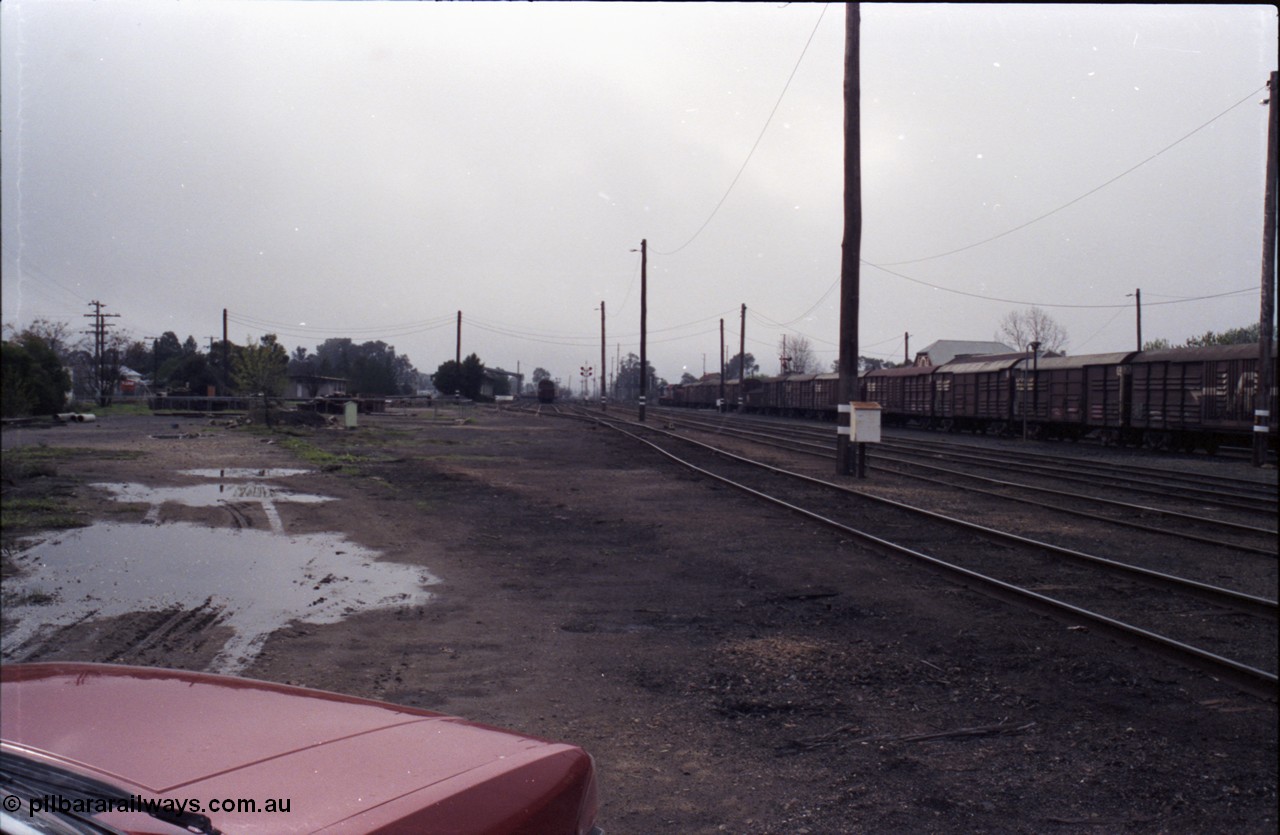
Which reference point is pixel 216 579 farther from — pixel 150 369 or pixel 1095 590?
pixel 150 369

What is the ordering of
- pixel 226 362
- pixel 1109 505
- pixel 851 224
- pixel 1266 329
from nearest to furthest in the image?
pixel 1109 505 → pixel 851 224 → pixel 1266 329 → pixel 226 362

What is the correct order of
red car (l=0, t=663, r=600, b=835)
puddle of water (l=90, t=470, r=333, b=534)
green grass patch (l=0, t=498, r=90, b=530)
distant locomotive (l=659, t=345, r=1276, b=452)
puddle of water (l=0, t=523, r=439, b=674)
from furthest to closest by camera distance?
distant locomotive (l=659, t=345, r=1276, b=452) → puddle of water (l=90, t=470, r=333, b=534) → green grass patch (l=0, t=498, r=90, b=530) → puddle of water (l=0, t=523, r=439, b=674) → red car (l=0, t=663, r=600, b=835)

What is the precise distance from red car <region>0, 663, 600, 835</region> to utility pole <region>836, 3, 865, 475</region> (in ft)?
47.1

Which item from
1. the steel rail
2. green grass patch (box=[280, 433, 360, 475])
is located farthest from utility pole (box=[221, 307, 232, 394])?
the steel rail

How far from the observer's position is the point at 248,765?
175 centimetres

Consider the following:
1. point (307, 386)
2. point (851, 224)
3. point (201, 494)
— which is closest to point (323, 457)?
point (201, 494)

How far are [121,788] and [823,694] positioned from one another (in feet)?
12.3

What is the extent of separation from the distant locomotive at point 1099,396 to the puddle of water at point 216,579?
21558mm

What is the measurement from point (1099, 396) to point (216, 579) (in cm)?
2660

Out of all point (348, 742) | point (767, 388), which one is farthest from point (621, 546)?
point (767, 388)

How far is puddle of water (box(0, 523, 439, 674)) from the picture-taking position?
6.02m

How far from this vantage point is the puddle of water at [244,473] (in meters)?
15.3

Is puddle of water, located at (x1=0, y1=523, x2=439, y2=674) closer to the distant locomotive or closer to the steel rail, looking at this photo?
the steel rail

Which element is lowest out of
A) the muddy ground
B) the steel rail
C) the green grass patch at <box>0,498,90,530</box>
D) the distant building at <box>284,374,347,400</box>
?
the muddy ground
